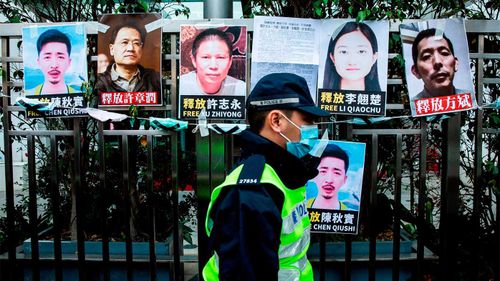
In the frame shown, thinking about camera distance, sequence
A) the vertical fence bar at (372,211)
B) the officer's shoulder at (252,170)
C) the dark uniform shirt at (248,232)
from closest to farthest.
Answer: the dark uniform shirt at (248,232) → the officer's shoulder at (252,170) → the vertical fence bar at (372,211)

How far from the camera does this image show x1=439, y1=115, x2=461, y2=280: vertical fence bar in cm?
360

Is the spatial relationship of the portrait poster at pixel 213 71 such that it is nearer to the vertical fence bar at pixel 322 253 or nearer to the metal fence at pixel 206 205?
the metal fence at pixel 206 205

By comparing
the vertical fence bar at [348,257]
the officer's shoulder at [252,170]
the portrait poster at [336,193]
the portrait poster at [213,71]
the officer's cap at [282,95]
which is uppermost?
the portrait poster at [213,71]

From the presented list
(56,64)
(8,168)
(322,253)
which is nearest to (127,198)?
(8,168)

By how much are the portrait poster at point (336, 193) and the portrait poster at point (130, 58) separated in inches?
51.7

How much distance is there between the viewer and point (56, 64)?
3664mm

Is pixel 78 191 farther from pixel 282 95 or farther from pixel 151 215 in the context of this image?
pixel 282 95

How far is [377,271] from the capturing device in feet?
12.7

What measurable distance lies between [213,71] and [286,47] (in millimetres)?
552

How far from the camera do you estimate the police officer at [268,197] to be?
188 centimetres

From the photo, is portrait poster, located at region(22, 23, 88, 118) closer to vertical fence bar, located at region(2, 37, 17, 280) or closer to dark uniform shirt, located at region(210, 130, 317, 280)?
vertical fence bar, located at region(2, 37, 17, 280)

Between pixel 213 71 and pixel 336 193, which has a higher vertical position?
pixel 213 71

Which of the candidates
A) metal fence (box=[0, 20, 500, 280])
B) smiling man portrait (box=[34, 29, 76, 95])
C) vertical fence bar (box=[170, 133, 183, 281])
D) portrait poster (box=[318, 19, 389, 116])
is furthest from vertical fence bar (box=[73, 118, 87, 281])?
portrait poster (box=[318, 19, 389, 116])

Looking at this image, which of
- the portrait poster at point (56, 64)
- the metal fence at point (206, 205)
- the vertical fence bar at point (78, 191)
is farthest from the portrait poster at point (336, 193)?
the portrait poster at point (56, 64)
